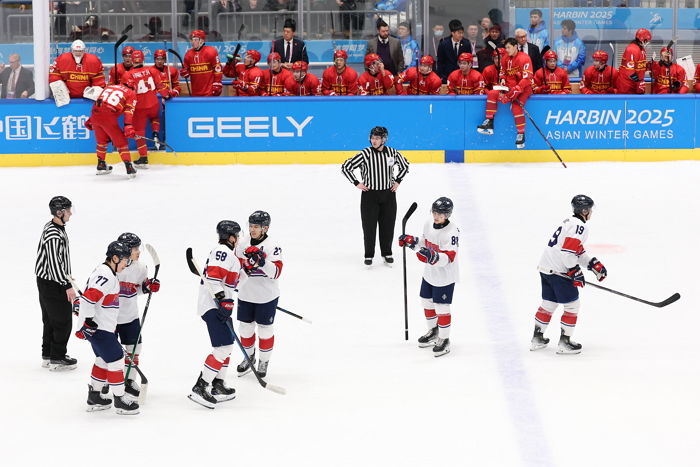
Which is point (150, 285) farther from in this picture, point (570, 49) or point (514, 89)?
point (570, 49)

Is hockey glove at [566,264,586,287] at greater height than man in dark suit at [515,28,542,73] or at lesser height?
lesser

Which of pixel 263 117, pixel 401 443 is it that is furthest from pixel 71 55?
pixel 401 443

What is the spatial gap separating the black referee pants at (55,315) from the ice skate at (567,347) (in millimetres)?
3202

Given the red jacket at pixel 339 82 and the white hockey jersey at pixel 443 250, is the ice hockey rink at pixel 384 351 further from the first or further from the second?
the red jacket at pixel 339 82

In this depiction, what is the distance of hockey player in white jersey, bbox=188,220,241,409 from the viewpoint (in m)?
6.77

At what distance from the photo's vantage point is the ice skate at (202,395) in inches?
272

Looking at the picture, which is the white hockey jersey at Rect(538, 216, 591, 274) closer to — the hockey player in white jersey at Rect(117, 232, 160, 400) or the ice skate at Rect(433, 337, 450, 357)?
the ice skate at Rect(433, 337, 450, 357)

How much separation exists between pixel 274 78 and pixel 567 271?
8.65m

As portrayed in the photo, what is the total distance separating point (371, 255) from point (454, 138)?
5.15 m

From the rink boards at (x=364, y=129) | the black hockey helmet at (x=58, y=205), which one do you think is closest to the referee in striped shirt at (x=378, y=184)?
the black hockey helmet at (x=58, y=205)

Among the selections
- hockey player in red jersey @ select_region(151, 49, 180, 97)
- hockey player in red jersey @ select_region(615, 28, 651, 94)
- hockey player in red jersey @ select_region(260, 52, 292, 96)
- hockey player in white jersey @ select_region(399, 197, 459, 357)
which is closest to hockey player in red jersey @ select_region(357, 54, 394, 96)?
hockey player in red jersey @ select_region(260, 52, 292, 96)

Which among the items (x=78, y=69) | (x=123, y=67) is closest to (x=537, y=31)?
(x=123, y=67)

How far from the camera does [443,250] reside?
7.79 metres

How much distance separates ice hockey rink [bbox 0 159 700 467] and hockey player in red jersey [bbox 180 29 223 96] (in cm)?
241
